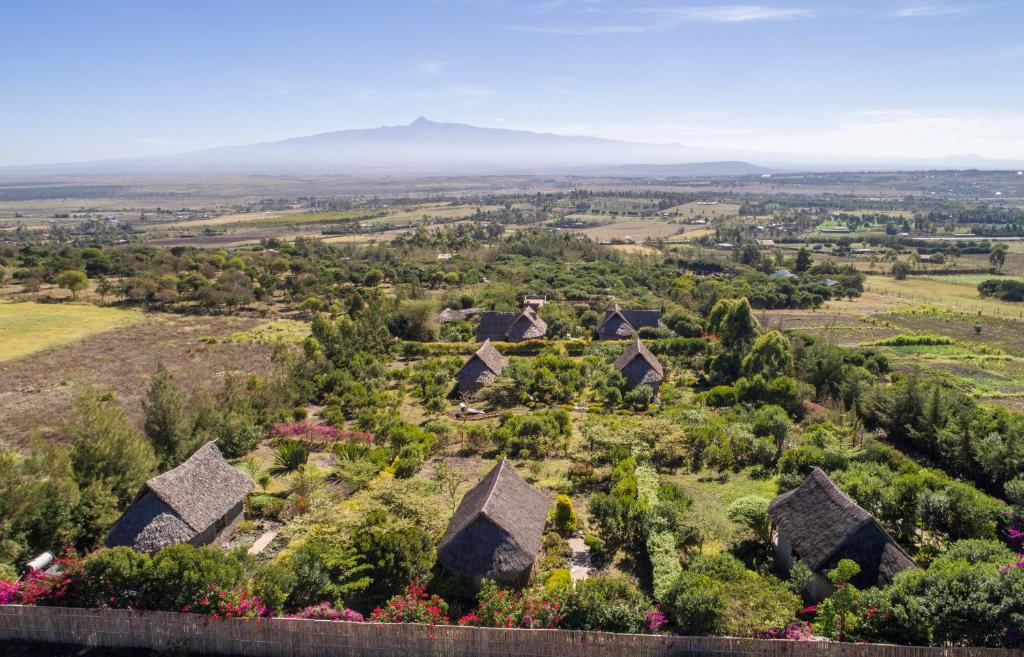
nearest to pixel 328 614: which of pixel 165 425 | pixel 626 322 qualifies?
pixel 165 425

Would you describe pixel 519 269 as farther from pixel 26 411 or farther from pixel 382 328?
pixel 26 411

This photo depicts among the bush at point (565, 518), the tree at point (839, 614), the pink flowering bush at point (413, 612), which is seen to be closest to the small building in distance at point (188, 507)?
the pink flowering bush at point (413, 612)

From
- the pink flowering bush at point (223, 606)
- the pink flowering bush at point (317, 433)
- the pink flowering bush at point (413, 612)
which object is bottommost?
the pink flowering bush at point (317, 433)

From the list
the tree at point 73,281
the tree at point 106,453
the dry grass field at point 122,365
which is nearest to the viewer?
the tree at point 106,453

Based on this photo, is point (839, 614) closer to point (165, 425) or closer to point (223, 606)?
point (223, 606)

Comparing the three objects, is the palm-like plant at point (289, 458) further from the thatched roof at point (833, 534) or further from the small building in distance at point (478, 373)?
the thatched roof at point (833, 534)

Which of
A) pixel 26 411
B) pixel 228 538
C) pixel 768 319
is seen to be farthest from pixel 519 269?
pixel 228 538
